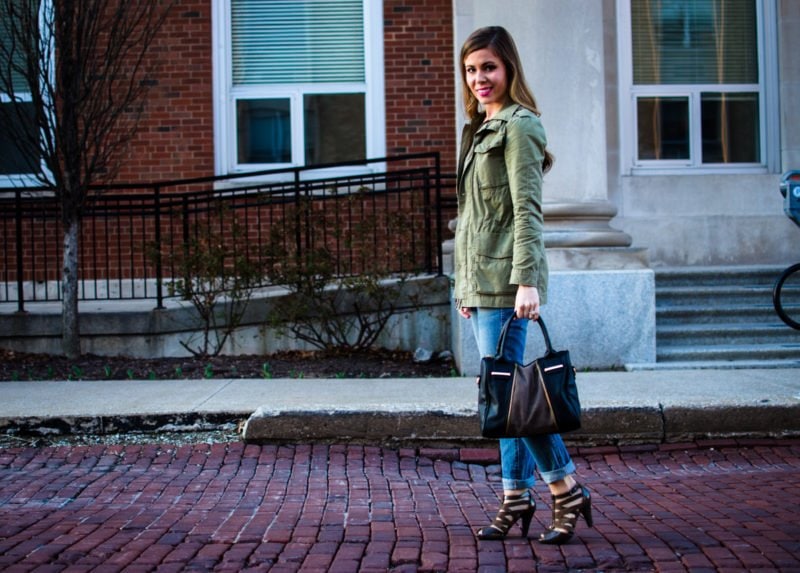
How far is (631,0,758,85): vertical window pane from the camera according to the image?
436 inches

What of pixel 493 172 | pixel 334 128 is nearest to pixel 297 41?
pixel 334 128

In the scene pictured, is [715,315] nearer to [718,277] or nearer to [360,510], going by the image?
[718,277]

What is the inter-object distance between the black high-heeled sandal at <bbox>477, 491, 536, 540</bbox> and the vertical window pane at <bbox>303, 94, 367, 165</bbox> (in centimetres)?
785

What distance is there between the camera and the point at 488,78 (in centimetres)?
411

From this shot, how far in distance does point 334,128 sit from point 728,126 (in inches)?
177

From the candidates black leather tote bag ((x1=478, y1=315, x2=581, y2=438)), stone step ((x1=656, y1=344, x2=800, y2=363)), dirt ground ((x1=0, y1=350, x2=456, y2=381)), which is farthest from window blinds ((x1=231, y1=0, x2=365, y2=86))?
black leather tote bag ((x1=478, y1=315, x2=581, y2=438))

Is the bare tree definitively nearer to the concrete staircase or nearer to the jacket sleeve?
the concrete staircase

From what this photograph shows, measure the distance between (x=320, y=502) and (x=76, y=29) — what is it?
18.5ft

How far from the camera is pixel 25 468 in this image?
19.3 ft

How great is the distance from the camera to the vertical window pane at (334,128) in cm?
1162

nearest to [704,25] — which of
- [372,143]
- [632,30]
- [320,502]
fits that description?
[632,30]

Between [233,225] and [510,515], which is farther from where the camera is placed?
[233,225]

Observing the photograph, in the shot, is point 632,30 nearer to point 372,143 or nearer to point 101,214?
point 372,143

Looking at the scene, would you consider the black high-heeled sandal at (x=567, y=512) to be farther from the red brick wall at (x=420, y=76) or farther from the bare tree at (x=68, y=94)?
the red brick wall at (x=420, y=76)
